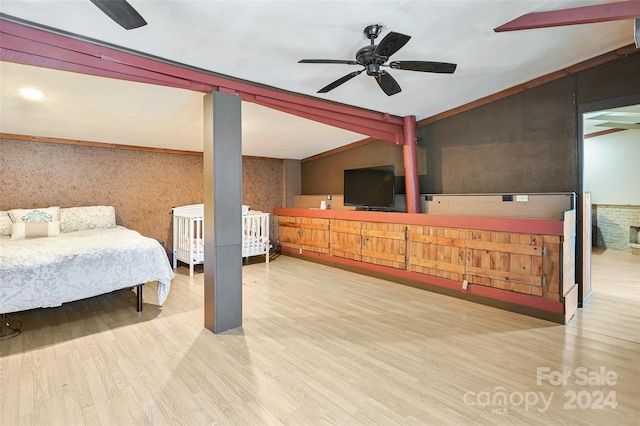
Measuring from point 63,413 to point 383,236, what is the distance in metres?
3.99

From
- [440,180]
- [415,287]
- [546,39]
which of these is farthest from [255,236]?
[546,39]

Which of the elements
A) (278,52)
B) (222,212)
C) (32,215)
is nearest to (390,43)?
(278,52)

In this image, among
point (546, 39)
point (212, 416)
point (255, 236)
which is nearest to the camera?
point (212, 416)

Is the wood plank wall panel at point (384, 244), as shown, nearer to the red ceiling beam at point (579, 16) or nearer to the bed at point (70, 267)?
the red ceiling beam at point (579, 16)

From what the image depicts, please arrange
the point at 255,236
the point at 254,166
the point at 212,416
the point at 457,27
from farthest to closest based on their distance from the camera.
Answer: the point at 254,166 → the point at 255,236 → the point at 457,27 → the point at 212,416

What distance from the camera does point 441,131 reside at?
16.4 ft

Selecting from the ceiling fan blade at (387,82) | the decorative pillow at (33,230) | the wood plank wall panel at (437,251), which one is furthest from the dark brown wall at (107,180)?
the ceiling fan blade at (387,82)

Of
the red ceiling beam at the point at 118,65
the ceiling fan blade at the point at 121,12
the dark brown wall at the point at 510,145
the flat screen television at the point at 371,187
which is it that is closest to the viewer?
the ceiling fan blade at the point at 121,12

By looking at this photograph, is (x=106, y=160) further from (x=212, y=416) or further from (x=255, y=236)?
(x=212, y=416)

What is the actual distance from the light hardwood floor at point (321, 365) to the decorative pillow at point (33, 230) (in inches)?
41.5

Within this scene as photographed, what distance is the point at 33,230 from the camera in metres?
3.98

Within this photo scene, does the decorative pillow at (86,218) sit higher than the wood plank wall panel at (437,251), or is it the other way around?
the decorative pillow at (86,218)

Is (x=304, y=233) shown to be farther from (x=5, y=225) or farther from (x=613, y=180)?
(x=613, y=180)

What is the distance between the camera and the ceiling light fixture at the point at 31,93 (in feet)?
9.81
